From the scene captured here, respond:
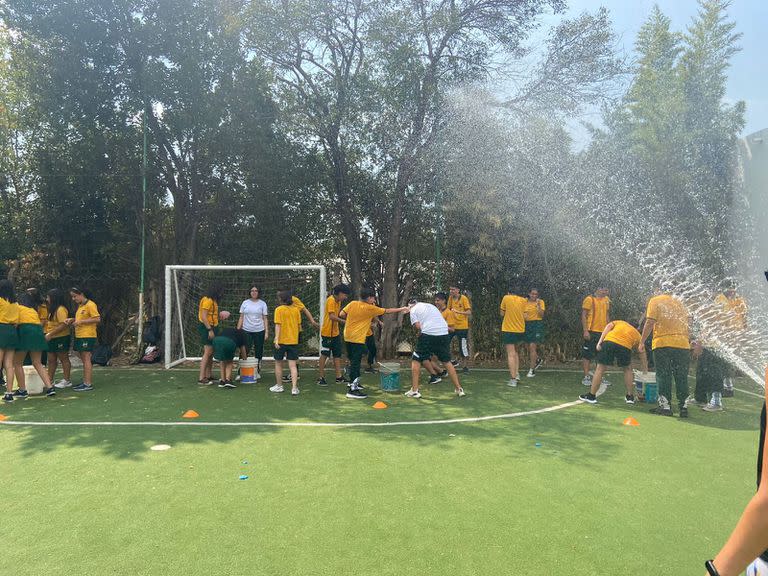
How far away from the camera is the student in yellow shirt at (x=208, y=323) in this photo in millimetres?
9008

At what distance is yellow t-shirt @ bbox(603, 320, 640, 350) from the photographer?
24.5ft

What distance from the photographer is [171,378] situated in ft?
32.6

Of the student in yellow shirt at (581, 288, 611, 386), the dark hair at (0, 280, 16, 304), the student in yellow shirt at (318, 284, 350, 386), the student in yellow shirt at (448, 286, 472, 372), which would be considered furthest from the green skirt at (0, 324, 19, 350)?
the student in yellow shirt at (581, 288, 611, 386)

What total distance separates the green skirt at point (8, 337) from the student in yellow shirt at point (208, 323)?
258 cm

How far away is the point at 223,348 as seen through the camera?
8.67 meters

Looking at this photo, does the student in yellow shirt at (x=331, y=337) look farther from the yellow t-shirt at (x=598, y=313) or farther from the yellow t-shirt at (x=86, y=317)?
the yellow t-shirt at (x=598, y=313)

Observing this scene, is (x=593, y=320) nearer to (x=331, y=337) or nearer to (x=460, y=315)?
(x=460, y=315)

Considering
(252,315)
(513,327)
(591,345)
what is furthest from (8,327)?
(591,345)

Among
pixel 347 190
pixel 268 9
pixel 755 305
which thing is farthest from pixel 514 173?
pixel 268 9

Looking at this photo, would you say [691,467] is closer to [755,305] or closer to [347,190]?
[755,305]

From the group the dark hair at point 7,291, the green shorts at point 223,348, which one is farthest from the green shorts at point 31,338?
the green shorts at point 223,348

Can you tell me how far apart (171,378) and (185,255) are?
3975 mm

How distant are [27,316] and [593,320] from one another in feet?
29.4

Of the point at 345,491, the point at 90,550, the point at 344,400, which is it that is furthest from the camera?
the point at 344,400
